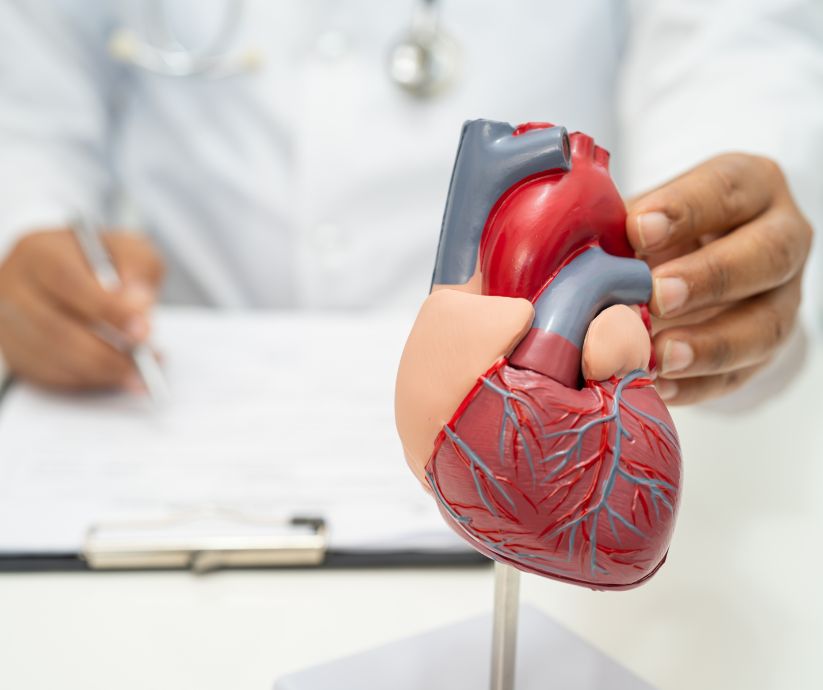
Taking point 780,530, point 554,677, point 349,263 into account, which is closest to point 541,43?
point 349,263

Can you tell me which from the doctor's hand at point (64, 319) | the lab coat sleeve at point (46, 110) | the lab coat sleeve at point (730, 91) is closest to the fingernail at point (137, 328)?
the doctor's hand at point (64, 319)

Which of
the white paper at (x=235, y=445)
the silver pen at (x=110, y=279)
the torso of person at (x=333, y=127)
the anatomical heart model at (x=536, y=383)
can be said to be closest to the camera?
the anatomical heart model at (x=536, y=383)

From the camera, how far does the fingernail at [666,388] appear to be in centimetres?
44

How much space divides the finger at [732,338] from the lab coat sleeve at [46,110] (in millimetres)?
575

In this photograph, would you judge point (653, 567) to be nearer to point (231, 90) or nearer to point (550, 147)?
point (550, 147)

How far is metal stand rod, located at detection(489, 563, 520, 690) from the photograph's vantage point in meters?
0.35

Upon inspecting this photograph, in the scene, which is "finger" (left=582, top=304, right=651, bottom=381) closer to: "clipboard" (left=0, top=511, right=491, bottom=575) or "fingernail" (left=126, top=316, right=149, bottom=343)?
"clipboard" (left=0, top=511, right=491, bottom=575)

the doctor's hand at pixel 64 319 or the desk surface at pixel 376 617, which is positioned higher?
the doctor's hand at pixel 64 319

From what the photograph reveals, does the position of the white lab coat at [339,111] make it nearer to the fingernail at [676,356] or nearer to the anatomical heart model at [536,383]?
the fingernail at [676,356]

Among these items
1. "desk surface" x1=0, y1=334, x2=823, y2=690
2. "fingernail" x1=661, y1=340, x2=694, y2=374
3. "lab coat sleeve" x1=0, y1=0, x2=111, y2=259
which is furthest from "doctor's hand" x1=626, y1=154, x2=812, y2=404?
"lab coat sleeve" x1=0, y1=0, x2=111, y2=259

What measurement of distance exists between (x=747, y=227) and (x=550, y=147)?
187 millimetres

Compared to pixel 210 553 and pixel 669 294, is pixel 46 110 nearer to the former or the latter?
pixel 210 553

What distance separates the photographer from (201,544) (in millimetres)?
481

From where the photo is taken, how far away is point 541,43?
0.81 meters
